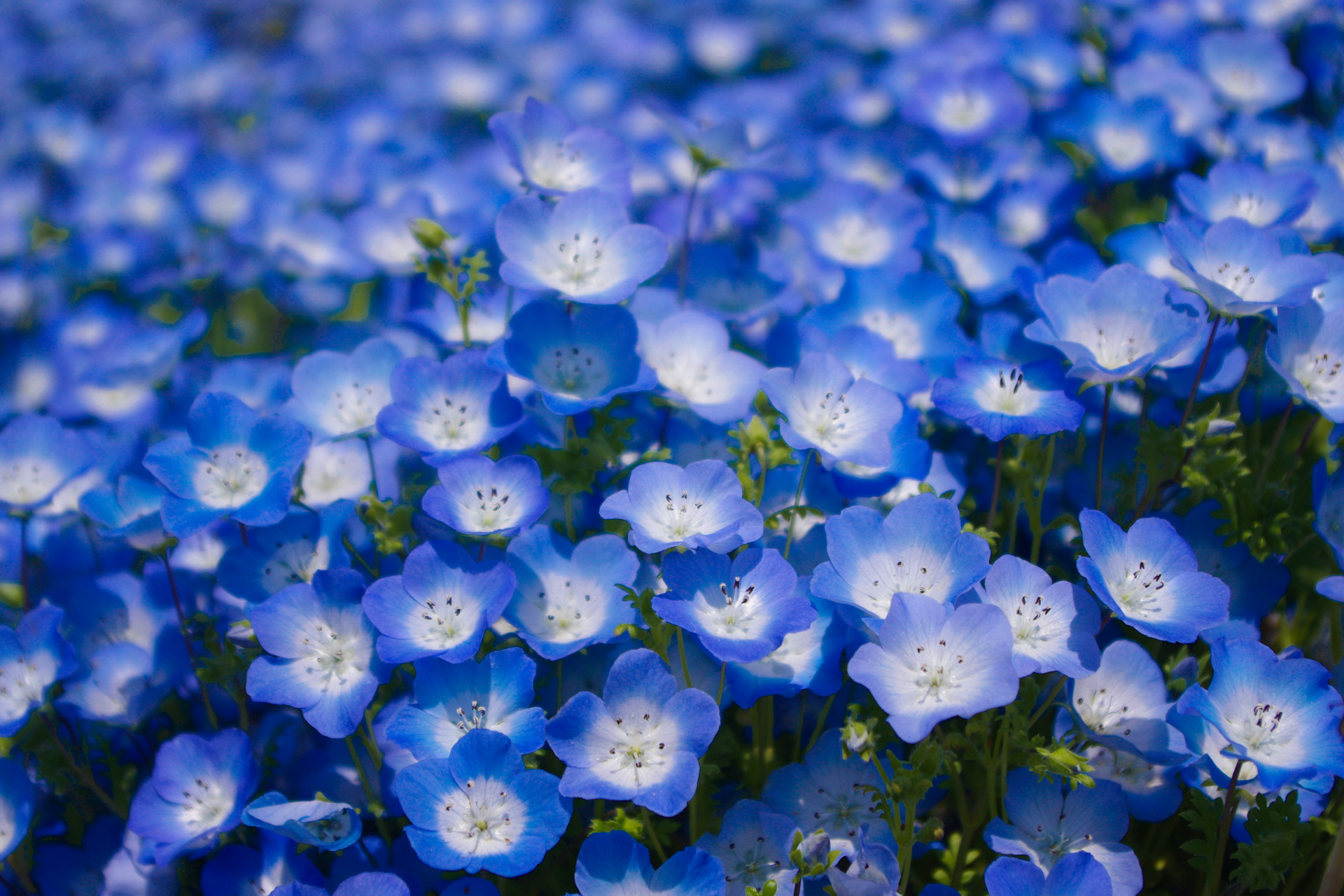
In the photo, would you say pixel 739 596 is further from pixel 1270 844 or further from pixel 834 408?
pixel 1270 844

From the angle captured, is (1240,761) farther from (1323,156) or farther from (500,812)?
(1323,156)

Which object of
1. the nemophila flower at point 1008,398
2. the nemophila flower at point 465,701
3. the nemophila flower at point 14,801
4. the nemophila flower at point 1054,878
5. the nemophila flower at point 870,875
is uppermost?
the nemophila flower at point 1008,398

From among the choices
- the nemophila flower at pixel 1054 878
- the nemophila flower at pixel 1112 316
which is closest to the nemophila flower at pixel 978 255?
the nemophila flower at pixel 1112 316

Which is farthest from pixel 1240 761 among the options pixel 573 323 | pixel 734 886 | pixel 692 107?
pixel 692 107

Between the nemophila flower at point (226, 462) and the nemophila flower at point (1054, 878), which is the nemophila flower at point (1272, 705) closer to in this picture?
the nemophila flower at point (1054, 878)

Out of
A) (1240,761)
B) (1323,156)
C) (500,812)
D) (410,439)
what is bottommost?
(500,812)

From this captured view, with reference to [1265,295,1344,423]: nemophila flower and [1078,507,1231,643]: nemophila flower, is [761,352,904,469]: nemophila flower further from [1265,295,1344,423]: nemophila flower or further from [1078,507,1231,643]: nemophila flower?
[1265,295,1344,423]: nemophila flower
